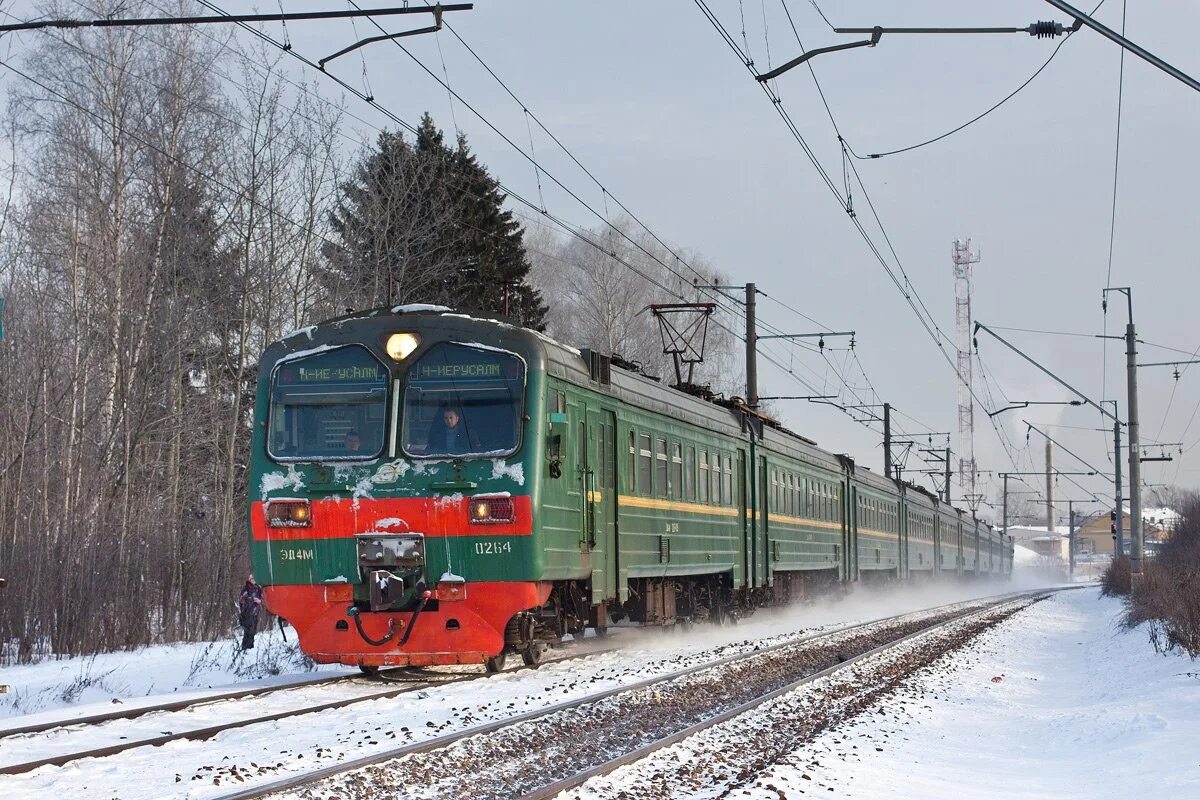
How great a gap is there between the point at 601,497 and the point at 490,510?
2.27 m

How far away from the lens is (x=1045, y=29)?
40.2 feet

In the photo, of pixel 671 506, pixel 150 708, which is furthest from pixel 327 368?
pixel 671 506

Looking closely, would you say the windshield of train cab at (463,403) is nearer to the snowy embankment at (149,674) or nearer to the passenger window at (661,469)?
the snowy embankment at (149,674)

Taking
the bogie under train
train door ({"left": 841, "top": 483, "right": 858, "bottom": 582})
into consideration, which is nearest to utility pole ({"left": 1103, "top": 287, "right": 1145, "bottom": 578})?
train door ({"left": 841, "top": 483, "right": 858, "bottom": 582})

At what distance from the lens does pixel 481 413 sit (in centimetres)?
1280

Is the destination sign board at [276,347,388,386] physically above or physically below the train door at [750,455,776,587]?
above

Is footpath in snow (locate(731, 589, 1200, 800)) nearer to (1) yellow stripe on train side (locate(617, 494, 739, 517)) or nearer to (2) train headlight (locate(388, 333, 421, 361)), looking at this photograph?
(1) yellow stripe on train side (locate(617, 494, 739, 517))

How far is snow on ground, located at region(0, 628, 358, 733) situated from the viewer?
39.4 ft

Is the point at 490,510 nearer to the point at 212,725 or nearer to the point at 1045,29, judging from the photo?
the point at 212,725

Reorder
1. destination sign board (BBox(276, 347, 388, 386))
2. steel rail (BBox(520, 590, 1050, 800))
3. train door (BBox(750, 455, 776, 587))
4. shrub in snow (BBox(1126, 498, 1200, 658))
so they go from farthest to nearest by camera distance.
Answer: train door (BBox(750, 455, 776, 587)), shrub in snow (BBox(1126, 498, 1200, 658)), destination sign board (BBox(276, 347, 388, 386)), steel rail (BBox(520, 590, 1050, 800))

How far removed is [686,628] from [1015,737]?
972cm

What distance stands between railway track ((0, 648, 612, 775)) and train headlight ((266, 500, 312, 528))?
1.43 metres

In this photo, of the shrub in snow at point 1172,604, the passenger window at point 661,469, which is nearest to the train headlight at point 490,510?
the passenger window at point 661,469

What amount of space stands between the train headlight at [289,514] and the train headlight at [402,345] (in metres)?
1.55
